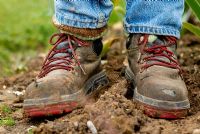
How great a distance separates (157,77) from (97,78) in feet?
1.08

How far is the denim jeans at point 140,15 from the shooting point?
2076 mm

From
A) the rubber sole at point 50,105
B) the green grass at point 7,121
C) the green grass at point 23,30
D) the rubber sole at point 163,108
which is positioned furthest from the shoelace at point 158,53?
the green grass at point 23,30

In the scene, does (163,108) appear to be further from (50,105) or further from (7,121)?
(7,121)

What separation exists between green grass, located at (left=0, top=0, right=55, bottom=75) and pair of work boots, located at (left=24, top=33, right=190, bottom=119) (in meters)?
1.62

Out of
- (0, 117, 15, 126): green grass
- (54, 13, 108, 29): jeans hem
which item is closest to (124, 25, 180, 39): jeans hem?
(54, 13, 108, 29): jeans hem

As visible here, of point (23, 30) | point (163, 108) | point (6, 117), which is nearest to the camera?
point (163, 108)

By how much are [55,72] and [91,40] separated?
0.22 m

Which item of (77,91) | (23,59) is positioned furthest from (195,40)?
(77,91)

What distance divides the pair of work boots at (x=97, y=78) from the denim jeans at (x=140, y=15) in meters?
0.04

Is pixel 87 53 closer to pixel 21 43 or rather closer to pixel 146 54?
pixel 146 54

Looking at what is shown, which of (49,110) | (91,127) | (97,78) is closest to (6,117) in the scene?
(49,110)

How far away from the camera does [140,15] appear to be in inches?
82.7

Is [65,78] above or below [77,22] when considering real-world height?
below

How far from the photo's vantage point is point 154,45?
2092 mm
